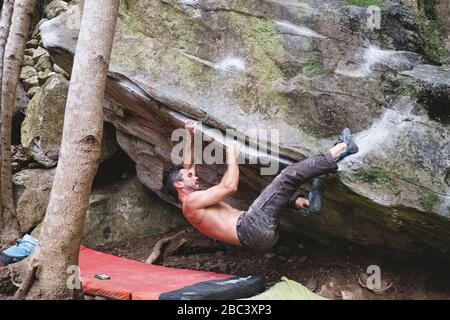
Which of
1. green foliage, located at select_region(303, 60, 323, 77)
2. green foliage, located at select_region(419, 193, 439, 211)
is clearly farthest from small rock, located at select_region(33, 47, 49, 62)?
green foliage, located at select_region(419, 193, 439, 211)

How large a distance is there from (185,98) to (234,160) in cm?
105

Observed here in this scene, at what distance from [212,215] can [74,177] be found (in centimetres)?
158

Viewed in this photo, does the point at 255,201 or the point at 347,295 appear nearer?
the point at 255,201

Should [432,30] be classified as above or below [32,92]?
above

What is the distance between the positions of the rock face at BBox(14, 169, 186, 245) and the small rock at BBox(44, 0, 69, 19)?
3.77 metres

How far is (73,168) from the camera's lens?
14.5 feet

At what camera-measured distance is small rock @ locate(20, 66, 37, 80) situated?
9.25m

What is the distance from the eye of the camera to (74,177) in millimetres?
4398

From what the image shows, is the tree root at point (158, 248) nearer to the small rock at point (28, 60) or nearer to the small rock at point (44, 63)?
the small rock at point (44, 63)

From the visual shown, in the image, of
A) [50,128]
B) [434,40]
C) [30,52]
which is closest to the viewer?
[434,40]

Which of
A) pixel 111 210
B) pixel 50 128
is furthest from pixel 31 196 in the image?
pixel 111 210

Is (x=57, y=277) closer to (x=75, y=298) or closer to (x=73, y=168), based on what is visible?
(x=75, y=298)

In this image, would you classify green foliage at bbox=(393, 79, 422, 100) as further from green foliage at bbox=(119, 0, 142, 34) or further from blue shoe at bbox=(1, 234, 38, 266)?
blue shoe at bbox=(1, 234, 38, 266)

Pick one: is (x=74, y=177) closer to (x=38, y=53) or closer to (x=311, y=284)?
(x=311, y=284)
